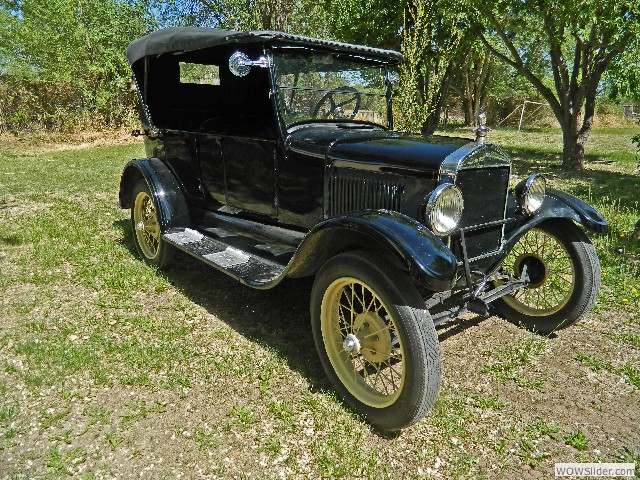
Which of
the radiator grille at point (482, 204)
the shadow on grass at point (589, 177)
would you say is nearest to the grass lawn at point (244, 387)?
the radiator grille at point (482, 204)

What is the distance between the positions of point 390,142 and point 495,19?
938 cm

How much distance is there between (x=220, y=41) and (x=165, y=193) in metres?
1.56

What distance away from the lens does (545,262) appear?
3531 millimetres

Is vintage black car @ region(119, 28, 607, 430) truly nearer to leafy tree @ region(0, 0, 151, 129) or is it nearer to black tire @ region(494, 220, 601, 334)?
black tire @ region(494, 220, 601, 334)

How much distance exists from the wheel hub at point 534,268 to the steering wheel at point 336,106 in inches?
71.0

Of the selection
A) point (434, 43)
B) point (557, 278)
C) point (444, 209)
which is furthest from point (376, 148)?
point (434, 43)

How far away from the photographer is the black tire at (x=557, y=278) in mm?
3322

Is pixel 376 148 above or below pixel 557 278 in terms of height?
above

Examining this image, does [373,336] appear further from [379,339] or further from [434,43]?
[434,43]

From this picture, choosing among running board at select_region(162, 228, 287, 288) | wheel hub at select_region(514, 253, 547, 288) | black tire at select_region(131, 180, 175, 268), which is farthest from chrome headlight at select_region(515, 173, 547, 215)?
black tire at select_region(131, 180, 175, 268)

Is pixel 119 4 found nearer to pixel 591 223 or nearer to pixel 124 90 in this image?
pixel 124 90

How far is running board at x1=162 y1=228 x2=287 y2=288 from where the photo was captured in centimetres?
333

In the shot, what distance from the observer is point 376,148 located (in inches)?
119

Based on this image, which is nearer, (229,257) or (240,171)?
(229,257)
